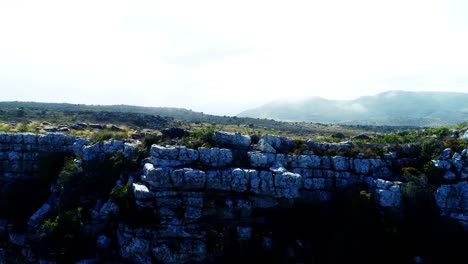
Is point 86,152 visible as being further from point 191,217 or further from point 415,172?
point 415,172

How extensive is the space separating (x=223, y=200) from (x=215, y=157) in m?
4.39

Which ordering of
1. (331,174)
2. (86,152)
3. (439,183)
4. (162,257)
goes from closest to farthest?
(162,257) < (439,183) < (331,174) < (86,152)

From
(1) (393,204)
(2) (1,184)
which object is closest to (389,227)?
(1) (393,204)

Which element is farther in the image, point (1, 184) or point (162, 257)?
point (1, 184)

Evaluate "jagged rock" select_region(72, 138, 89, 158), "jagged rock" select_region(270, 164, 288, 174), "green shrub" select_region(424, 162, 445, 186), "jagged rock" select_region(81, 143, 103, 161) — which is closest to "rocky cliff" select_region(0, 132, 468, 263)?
"jagged rock" select_region(270, 164, 288, 174)

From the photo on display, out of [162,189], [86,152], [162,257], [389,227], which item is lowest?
[162,257]

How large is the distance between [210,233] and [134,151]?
1254cm

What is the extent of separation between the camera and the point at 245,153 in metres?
36.8

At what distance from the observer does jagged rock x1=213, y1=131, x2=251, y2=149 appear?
3741cm

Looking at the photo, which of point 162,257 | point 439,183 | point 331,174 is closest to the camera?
point 162,257

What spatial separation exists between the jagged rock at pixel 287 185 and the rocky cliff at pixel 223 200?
10 centimetres

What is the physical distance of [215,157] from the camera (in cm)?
3528

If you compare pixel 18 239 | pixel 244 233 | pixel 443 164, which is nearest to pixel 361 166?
pixel 443 164

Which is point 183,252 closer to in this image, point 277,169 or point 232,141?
point 277,169
